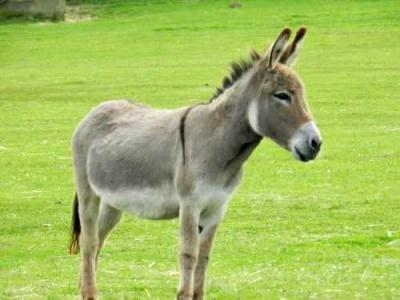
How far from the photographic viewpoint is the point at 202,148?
962 centimetres

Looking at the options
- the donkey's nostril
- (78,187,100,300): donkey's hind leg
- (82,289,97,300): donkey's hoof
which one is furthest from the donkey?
(82,289,97,300): donkey's hoof

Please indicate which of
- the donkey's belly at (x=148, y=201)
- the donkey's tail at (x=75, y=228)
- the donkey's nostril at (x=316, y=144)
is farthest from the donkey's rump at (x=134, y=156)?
the donkey's nostril at (x=316, y=144)

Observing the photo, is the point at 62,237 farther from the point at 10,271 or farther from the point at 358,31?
the point at 358,31

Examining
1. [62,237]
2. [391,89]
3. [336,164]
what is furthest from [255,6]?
[62,237]

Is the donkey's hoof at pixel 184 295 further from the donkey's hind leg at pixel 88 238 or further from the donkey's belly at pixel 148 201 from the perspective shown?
the donkey's hind leg at pixel 88 238

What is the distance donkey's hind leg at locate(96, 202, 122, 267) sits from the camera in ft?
36.0

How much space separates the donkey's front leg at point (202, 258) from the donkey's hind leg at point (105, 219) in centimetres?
136

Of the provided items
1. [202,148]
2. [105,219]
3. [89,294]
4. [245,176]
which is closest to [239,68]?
[202,148]

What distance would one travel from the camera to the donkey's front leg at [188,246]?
30.8 ft

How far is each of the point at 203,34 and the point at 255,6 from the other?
844 centimetres

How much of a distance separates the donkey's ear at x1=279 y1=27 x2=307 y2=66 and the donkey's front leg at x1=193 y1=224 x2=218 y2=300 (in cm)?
138

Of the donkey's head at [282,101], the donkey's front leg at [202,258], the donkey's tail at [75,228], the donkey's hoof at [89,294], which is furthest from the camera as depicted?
the donkey's tail at [75,228]

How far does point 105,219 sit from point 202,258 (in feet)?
4.74

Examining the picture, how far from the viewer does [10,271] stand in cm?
1263
